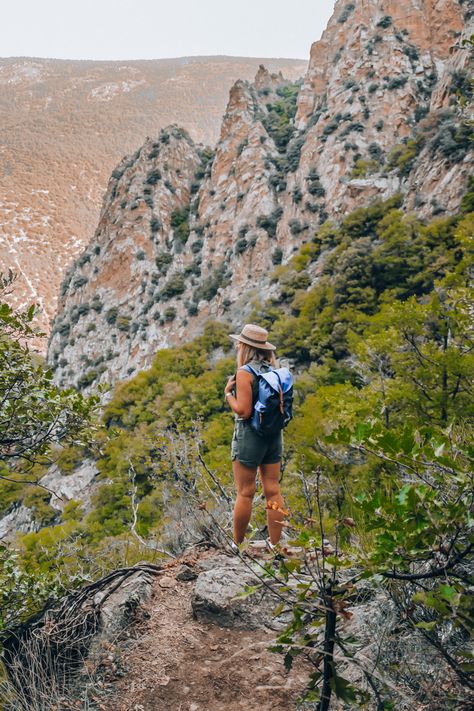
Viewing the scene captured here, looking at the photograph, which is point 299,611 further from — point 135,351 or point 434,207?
point 135,351

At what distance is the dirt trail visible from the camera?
2.12 meters

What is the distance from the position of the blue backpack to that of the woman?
0.06 metres

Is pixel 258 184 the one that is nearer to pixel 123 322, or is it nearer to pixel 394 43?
pixel 394 43

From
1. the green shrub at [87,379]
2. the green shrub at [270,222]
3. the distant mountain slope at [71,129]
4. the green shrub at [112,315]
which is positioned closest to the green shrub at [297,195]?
the green shrub at [270,222]

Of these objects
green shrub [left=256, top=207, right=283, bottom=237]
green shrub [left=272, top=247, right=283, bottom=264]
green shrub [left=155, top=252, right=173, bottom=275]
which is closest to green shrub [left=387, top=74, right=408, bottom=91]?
green shrub [left=256, top=207, right=283, bottom=237]

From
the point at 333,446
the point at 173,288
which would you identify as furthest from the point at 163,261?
the point at 333,446

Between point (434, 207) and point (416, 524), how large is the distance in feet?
69.5

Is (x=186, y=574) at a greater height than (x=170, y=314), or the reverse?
(x=186, y=574)

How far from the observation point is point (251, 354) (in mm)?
3223

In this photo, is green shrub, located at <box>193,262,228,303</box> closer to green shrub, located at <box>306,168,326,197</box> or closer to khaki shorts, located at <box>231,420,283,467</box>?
green shrub, located at <box>306,168,326,197</box>

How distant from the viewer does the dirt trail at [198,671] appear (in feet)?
6.94

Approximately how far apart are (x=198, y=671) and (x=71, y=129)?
272 feet

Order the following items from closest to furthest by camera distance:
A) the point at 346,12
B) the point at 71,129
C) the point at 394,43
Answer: the point at 394,43 < the point at 346,12 < the point at 71,129

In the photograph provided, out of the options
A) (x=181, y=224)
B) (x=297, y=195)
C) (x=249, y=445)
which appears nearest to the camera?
(x=249, y=445)
